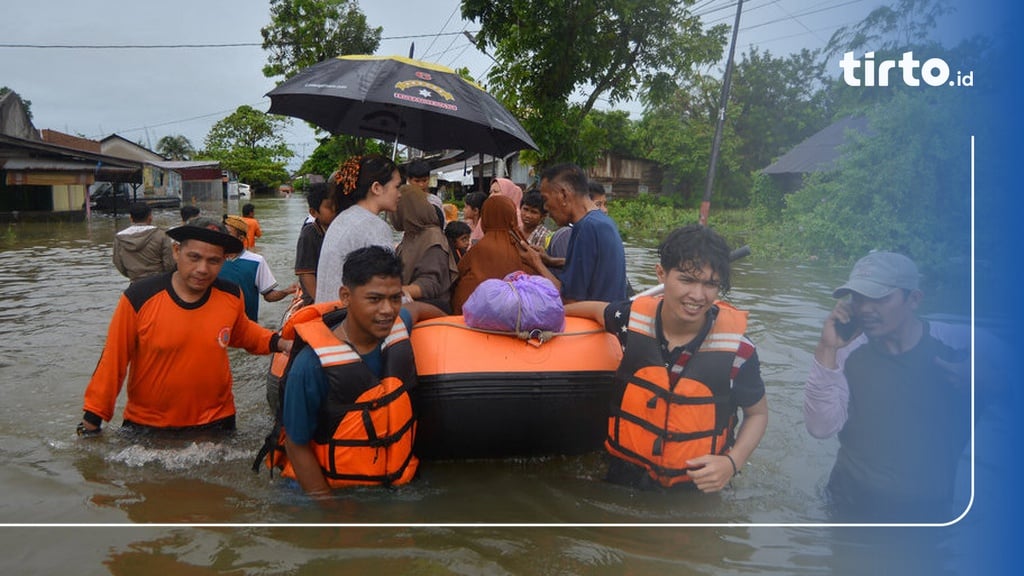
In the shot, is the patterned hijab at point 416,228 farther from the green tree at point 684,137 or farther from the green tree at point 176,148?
the green tree at point 176,148

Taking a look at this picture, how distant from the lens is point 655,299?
304cm

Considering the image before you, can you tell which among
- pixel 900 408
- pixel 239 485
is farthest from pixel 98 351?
pixel 900 408

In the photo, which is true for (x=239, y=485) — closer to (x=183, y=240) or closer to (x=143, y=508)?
(x=143, y=508)

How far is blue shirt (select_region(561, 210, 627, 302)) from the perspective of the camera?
3953 millimetres

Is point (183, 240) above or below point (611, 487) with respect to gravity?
above

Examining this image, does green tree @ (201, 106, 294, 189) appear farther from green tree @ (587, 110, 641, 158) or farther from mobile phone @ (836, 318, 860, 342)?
mobile phone @ (836, 318, 860, 342)

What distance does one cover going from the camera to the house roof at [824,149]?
699 cm

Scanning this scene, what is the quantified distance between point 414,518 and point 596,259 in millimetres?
1724

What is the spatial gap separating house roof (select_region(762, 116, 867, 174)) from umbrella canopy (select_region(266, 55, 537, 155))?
3219 millimetres

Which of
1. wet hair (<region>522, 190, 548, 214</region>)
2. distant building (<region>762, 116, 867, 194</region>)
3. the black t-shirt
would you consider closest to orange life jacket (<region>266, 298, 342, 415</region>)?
the black t-shirt

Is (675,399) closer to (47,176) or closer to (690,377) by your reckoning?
(690,377)

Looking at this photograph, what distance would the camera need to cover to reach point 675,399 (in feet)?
9.36

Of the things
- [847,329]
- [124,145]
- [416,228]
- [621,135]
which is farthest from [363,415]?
[124,145]

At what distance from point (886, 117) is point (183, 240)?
6.00m
